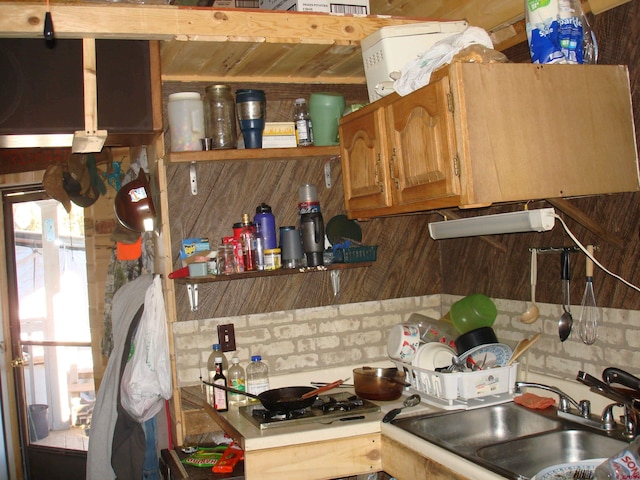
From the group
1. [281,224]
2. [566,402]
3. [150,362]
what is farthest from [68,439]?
[566,402]

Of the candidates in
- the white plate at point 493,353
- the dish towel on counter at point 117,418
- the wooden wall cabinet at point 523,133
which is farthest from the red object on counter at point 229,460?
the wooden wall cabinet at point 523,133

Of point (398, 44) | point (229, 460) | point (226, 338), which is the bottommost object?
point (229, 460)

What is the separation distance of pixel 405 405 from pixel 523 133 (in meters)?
1.21

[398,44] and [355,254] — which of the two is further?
[355,254]

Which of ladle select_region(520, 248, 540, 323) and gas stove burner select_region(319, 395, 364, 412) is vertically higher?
ladle select_region(520, 248, 540, 323)

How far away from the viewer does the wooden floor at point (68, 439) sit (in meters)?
5.25

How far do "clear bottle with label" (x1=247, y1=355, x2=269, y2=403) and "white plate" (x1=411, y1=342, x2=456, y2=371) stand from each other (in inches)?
27.8

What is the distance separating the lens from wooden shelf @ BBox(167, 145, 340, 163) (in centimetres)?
310

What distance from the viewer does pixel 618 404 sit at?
237cm

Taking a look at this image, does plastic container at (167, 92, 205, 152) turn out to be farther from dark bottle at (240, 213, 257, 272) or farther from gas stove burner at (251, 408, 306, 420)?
gas stove burner at (251, 408, 306, 420)

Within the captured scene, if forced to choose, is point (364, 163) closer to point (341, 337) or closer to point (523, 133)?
point (523, 133)

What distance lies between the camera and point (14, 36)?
8.94 feet

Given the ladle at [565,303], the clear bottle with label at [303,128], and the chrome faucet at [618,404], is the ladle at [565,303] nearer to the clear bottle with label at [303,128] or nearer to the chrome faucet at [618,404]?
the chrome faucet at [618,404]

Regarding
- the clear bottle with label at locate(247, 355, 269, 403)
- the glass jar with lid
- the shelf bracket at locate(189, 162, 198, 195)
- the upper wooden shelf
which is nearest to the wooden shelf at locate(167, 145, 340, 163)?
→ the glass jar with lid
